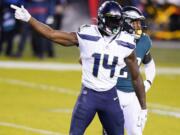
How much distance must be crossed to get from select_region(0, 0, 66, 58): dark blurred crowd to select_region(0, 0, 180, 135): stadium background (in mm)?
288

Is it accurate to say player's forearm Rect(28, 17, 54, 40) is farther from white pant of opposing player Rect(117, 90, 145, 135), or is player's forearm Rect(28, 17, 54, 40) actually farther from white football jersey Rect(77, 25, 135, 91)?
white pant of opposing player Rect(117, 90, 145, 135)

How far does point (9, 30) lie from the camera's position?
65.9ft

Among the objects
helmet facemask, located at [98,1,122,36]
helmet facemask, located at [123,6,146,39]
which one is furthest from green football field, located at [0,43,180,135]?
helmet facemask, located at [98,1,122,36]

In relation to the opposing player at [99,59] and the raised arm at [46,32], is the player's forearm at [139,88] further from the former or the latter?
the raised arm at [46,32]

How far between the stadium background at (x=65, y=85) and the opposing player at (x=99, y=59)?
299 centimetres

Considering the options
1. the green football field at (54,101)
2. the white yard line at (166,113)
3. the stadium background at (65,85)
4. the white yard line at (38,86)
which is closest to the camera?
the green football field at (54,101)

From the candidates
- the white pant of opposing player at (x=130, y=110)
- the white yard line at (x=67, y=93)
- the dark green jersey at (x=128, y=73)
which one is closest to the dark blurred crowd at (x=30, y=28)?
the white yard line at (x=67, y=93)

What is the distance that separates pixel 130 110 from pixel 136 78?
71 cm

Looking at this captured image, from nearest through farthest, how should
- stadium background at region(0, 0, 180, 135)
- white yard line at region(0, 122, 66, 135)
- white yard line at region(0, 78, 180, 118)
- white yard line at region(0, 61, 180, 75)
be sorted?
white yard line at region(0, 122, 66, 135) → stadium background at region(0, 0, 180, 135) → white yard line at region(0, 78, 180, 118) → white yard line at region(0, 61, 180, 75)

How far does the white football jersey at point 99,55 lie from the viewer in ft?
24.1

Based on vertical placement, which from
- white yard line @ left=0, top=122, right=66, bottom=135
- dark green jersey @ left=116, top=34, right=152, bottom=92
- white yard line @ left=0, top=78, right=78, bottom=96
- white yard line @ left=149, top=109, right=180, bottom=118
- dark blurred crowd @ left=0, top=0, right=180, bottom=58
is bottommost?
dark blurred crowd @ left=0, top=0, right=180, bottom=58

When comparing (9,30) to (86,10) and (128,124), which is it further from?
(128,124)

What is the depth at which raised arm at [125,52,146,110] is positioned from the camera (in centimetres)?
764

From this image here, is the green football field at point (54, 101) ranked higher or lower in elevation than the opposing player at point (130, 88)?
lower
